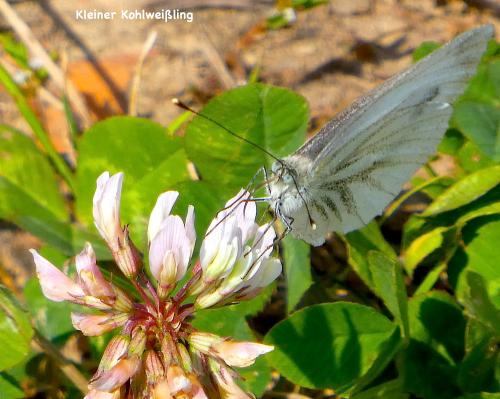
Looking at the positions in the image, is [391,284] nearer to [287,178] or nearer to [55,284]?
[287,178]

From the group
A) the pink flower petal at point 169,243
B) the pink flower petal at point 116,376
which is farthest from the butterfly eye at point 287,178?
the pink flower petal at point 116,376

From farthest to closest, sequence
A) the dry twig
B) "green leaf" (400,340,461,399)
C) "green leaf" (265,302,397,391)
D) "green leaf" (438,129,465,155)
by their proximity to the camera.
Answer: the dry twig, "green leaf" (438,129,465,155), "green leaf" (400,340,461,399), "green leaf" (265,302,397,391)

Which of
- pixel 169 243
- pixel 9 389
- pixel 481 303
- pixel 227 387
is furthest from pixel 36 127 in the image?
pixel 481 303

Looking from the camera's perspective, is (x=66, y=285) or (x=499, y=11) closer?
(x=66, y=285)

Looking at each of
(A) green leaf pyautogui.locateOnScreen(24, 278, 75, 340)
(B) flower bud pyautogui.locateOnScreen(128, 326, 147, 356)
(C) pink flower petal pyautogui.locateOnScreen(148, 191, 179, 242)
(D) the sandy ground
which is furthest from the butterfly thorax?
(D) the sandy ground

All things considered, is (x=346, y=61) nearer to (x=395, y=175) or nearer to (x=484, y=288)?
(x=395, y=175)

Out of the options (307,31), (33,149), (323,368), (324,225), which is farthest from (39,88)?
(323,368)

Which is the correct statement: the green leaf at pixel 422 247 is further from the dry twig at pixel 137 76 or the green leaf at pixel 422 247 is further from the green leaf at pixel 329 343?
the dry twig at pixel 137 76

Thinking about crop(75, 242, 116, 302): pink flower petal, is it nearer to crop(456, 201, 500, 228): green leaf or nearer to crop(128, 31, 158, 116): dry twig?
crop(456, 201, 500, 228): green leaf
